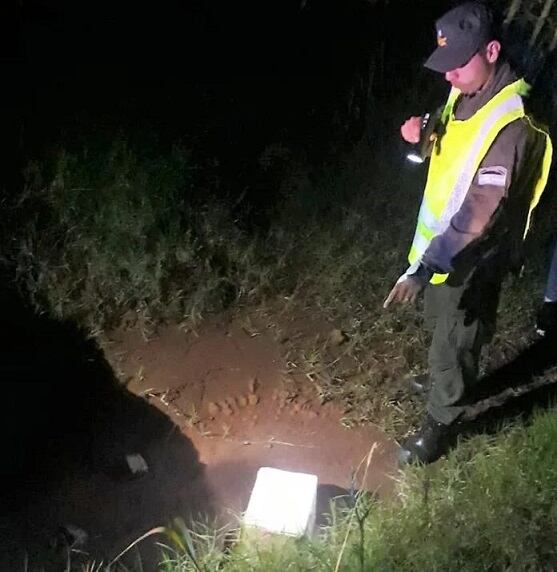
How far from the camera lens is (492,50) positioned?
8.67ft

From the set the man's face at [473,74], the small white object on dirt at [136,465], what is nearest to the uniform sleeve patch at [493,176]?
the man's face at [473,74]

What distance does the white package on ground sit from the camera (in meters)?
2.89

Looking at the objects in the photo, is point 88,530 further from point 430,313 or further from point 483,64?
point 483,64

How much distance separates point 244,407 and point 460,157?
1575mm

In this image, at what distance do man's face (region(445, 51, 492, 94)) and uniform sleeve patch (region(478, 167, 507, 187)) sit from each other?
0.96 feet

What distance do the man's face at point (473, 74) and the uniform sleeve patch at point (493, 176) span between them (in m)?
0.29

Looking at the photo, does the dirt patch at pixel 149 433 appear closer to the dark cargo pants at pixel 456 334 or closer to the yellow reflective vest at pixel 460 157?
the dark cargo pants at pixel 456 334

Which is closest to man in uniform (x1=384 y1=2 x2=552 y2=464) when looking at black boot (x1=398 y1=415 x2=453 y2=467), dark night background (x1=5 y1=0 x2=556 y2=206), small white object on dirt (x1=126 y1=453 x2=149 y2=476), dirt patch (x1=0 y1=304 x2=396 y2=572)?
black boot (x1=398 y1=415 x2=453 y2=467)

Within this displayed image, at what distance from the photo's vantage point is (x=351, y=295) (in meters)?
4.29

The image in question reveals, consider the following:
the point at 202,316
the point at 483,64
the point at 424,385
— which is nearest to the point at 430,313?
the point at 424,385

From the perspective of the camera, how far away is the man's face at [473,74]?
8.70 ft

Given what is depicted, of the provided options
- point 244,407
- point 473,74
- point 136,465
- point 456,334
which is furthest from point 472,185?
point 136,465

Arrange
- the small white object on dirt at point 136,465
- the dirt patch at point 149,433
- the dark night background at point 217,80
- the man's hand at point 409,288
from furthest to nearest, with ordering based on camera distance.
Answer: the dark night background at point 217,80 < the small white object on dirt at point 136,465 < the dirt patch at point 149,433 < the man's hand at point 409,288

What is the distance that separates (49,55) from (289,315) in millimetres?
1980
